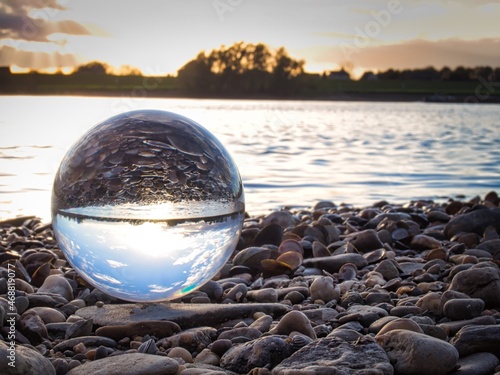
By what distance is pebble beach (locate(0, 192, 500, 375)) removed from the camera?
2.46 m

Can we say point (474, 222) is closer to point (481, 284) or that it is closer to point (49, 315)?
point (481, 284)

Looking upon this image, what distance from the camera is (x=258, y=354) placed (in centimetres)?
255

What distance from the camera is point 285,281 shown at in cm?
393

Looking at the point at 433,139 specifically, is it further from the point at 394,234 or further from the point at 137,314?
the point at 137,314

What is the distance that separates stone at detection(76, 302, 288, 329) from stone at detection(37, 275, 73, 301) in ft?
1.12

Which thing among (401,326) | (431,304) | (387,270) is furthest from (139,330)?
(387,270)

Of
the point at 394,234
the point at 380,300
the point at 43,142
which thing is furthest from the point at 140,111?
the point at 43,142

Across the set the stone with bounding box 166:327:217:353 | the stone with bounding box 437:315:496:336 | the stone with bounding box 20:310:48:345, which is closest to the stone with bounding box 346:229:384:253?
the stone with bounding box 437:315:496:336

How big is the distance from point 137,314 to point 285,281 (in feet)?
3.67

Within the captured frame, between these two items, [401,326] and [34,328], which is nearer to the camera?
[401,326]

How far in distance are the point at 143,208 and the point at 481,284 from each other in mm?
1899

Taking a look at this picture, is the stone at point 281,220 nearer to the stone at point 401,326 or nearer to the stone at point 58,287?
the stone at point 58,287

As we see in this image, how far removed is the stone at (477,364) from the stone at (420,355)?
5cm

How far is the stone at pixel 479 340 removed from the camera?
2.63m
